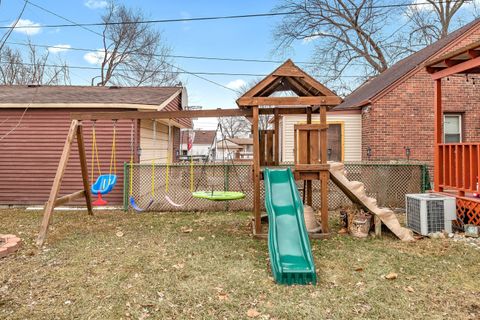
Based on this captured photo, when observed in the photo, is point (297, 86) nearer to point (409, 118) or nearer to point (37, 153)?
point (37, 153)

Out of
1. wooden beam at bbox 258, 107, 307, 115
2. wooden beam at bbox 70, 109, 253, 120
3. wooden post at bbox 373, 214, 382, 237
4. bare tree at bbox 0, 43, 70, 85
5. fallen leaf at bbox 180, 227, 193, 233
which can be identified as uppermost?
bare tree at bbox 0, 43, 70, 85

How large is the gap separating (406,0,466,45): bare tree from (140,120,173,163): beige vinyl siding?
705 inches

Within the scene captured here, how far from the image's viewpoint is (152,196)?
6996 millimetres

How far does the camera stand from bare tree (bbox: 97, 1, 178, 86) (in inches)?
870

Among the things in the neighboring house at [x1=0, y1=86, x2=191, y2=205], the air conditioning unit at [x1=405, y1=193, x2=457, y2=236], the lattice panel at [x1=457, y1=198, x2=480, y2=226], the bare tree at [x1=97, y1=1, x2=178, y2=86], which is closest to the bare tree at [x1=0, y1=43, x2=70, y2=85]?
the bare tree at [x1=97, y1=1, x2=178, y2=86]

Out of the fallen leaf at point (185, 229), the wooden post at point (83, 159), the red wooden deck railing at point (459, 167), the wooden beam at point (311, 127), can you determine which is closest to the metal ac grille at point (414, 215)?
the red wooden deck railing at point (459, 167)

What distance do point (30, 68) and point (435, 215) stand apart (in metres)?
21.7

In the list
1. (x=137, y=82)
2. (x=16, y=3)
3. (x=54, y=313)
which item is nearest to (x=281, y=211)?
(x=54, y=313)

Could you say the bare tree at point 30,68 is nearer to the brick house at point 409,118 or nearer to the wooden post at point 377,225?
the brick house at point 409,118

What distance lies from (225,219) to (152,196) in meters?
1.81

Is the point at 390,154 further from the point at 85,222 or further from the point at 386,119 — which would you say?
the point at 85,222

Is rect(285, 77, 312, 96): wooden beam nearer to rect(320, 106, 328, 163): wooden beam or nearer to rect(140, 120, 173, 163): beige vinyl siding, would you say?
rect(320, 106, 328, 163): wooden beam

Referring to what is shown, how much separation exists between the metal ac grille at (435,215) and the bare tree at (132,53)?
67.7 ft

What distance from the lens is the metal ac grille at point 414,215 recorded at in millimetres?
5066
